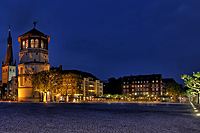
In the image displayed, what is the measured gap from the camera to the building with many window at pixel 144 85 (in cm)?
15184

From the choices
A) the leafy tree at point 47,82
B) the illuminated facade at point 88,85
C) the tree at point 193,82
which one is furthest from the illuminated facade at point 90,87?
the tree at point 193,82

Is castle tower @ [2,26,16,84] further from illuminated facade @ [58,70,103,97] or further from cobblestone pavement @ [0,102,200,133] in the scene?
cobblestone pavement @ [0,102,200,133]

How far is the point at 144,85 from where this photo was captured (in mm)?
155000

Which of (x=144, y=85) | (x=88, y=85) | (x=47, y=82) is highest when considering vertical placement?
(x=47, y=82)

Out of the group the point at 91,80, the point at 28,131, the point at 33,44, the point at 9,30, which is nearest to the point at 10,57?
the point at 9,30

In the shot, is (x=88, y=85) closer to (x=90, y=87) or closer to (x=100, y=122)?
(x=90, y=87)

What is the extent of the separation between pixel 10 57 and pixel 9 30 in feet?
69.3

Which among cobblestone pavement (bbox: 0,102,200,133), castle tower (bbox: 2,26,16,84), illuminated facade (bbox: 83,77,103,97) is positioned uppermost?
castle tower (bbox: 2,26,16,84)

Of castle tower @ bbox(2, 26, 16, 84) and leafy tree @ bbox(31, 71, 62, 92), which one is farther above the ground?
castle tower @ bbox(2, 26, 16, 84)

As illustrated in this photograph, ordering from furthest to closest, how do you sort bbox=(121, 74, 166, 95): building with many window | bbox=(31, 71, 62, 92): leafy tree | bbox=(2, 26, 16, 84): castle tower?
bbox=(2, 26, 16, 84): castle tower, bbox=(121, 74, 166, 95): building with many window, bbox=(31, 71, 62, 92): leafy tree

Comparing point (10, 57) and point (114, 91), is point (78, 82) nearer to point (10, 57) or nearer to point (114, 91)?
point (114, 91)

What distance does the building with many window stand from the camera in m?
152

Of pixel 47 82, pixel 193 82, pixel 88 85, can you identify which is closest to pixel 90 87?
pixel 88 85

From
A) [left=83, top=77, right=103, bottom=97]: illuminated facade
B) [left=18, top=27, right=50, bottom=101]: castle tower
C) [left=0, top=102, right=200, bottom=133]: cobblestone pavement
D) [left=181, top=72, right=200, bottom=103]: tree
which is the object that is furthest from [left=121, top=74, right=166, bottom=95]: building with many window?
[left=0, top=102, right=200, bottom=133]: cobblestone pavement
